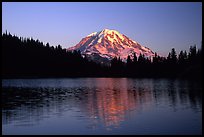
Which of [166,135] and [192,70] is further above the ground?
[192,70]

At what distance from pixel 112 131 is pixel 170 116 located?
1254cm

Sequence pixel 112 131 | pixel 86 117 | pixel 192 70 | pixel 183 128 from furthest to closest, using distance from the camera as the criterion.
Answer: pixel 86 117 → pixel 183 128 → pixel 112 131 → pixel 192 70

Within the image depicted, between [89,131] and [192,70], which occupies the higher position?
[192,70]

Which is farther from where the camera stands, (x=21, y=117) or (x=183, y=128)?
(x=21, y=117)

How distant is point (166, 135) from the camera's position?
2559 centimetres

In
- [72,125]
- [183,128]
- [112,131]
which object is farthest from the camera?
[72,125]

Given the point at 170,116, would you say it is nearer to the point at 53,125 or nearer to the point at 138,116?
Answer: the point at 138,116

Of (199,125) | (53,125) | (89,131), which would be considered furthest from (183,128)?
(53,125)

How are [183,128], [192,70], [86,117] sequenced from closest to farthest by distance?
[192,70], [183,128], [86,117]

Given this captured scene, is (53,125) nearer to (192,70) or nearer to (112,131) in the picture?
(112,131)

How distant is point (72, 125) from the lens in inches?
1212

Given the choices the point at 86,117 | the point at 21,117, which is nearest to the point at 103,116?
the point at 86,117

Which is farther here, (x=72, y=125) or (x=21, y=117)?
(x=21, y=117)

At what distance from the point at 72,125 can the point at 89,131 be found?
427 cm
